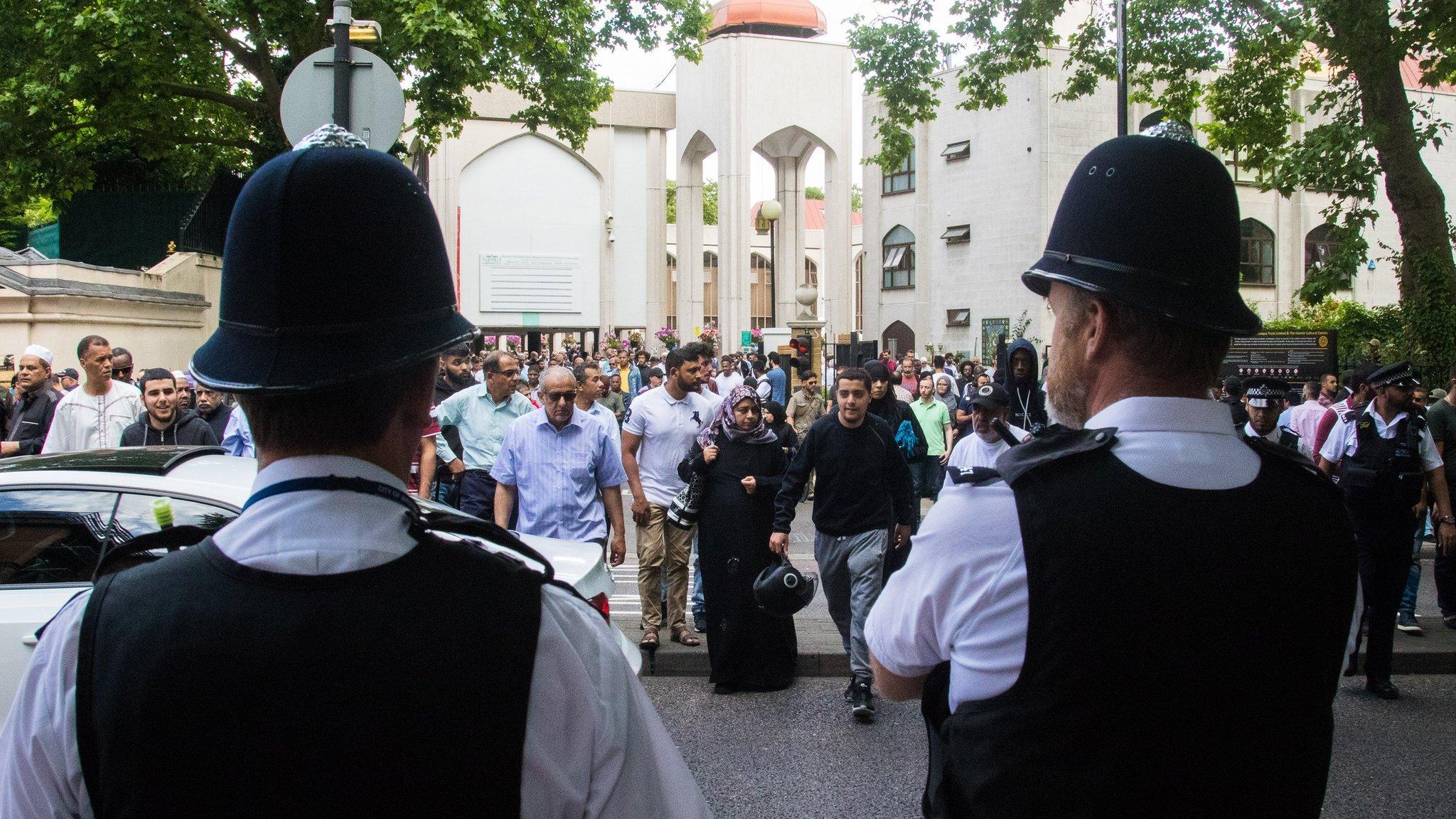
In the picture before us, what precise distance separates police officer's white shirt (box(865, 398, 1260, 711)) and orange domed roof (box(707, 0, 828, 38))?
149 feet

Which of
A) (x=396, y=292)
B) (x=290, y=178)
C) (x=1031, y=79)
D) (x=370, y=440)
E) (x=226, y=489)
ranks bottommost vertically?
(x=226, y=489)

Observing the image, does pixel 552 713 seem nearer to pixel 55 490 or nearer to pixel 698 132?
pixel 55 490

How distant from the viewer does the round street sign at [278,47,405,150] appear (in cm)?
676

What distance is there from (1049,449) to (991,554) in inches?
7.1

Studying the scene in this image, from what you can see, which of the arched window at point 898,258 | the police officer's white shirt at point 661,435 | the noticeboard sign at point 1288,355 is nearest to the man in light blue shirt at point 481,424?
the police officer's white shirt at point 661,435

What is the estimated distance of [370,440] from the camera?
1482 mm

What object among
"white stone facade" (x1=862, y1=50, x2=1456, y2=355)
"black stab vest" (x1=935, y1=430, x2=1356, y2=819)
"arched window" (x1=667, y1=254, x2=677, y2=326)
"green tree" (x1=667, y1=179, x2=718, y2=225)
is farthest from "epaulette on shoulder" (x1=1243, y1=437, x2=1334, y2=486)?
"green tree" (x1=667, y1=179, x2=718, y2=225)

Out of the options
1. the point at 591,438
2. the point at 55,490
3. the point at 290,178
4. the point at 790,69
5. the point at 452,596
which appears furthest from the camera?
the point at 790,69

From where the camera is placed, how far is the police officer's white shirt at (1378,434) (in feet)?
26.6

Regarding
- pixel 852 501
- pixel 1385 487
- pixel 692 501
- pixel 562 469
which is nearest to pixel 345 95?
pixel 562 469

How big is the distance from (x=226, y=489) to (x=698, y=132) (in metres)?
40.9

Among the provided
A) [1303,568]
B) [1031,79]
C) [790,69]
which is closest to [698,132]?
[790,69]

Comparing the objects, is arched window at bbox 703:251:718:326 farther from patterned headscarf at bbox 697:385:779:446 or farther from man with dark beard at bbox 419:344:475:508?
patterned headscarf at bbox 697:385:779:446

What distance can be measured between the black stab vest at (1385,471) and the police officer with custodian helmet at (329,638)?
7575mm
